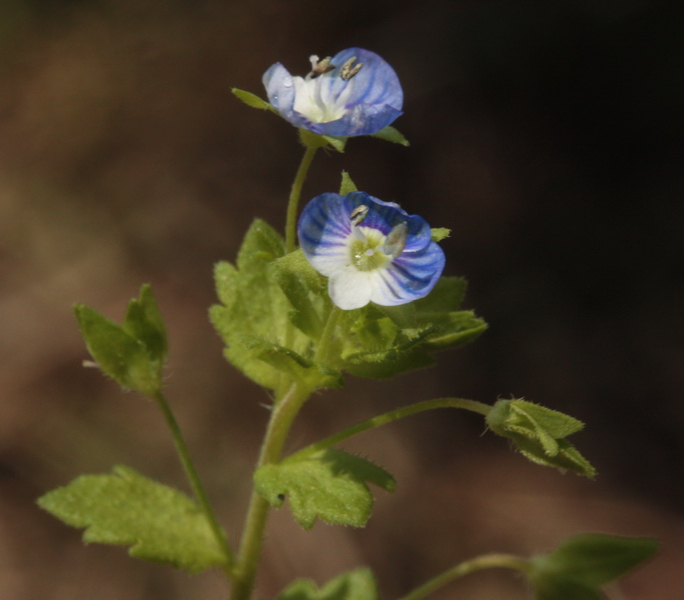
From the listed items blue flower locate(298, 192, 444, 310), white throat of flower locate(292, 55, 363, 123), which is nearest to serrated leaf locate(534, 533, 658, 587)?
blue flower locate(298, 192, 444, 310)

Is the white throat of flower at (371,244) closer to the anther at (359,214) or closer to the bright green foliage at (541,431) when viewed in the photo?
the anther at (359,214)

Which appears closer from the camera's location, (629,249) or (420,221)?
(420,221)

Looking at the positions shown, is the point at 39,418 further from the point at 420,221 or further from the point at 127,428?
the point at 420,221

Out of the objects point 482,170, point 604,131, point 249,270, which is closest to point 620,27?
point 604,131

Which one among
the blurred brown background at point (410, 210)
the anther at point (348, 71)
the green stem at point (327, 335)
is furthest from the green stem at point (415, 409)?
the blurred brown background at point (410, 210)

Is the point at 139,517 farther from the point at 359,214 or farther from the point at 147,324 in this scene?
the point at 359,214

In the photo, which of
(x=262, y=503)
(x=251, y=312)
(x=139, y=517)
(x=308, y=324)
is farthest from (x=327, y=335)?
(x=139, y=517)
